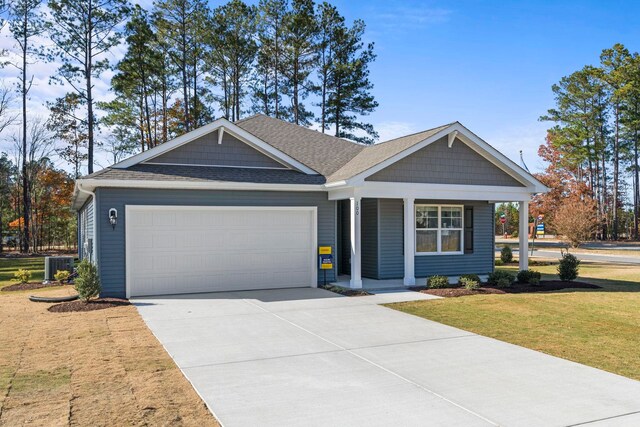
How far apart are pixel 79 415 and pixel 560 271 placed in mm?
13822

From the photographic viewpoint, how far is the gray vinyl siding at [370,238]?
14.9 meters

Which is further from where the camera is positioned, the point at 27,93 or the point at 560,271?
the point at 27,93

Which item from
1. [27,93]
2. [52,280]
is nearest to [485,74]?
[52,280]

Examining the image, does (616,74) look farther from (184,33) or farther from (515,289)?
(515,289)

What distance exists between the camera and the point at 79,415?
4535 millimetres

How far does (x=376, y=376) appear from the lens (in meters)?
5.68

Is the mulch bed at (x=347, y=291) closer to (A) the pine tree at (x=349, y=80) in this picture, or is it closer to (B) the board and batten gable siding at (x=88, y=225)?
(B) the board and batten gable siding at (x=88, y=225)

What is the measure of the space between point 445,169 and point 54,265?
12399 mm

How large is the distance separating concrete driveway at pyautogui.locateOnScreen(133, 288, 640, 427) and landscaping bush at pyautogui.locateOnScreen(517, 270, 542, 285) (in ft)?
20.8

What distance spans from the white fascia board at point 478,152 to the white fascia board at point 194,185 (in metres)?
1.48

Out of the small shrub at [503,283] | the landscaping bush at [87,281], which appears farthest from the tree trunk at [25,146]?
the small shrub at [503,283]

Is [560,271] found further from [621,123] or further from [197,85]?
[621,123]

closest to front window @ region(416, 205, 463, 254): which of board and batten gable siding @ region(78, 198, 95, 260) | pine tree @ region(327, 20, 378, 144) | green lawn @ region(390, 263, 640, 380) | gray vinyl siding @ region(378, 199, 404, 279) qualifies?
gray vinyl siding @ region(378, 199, 404, 279)

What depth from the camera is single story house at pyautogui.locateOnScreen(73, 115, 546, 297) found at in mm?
11695
